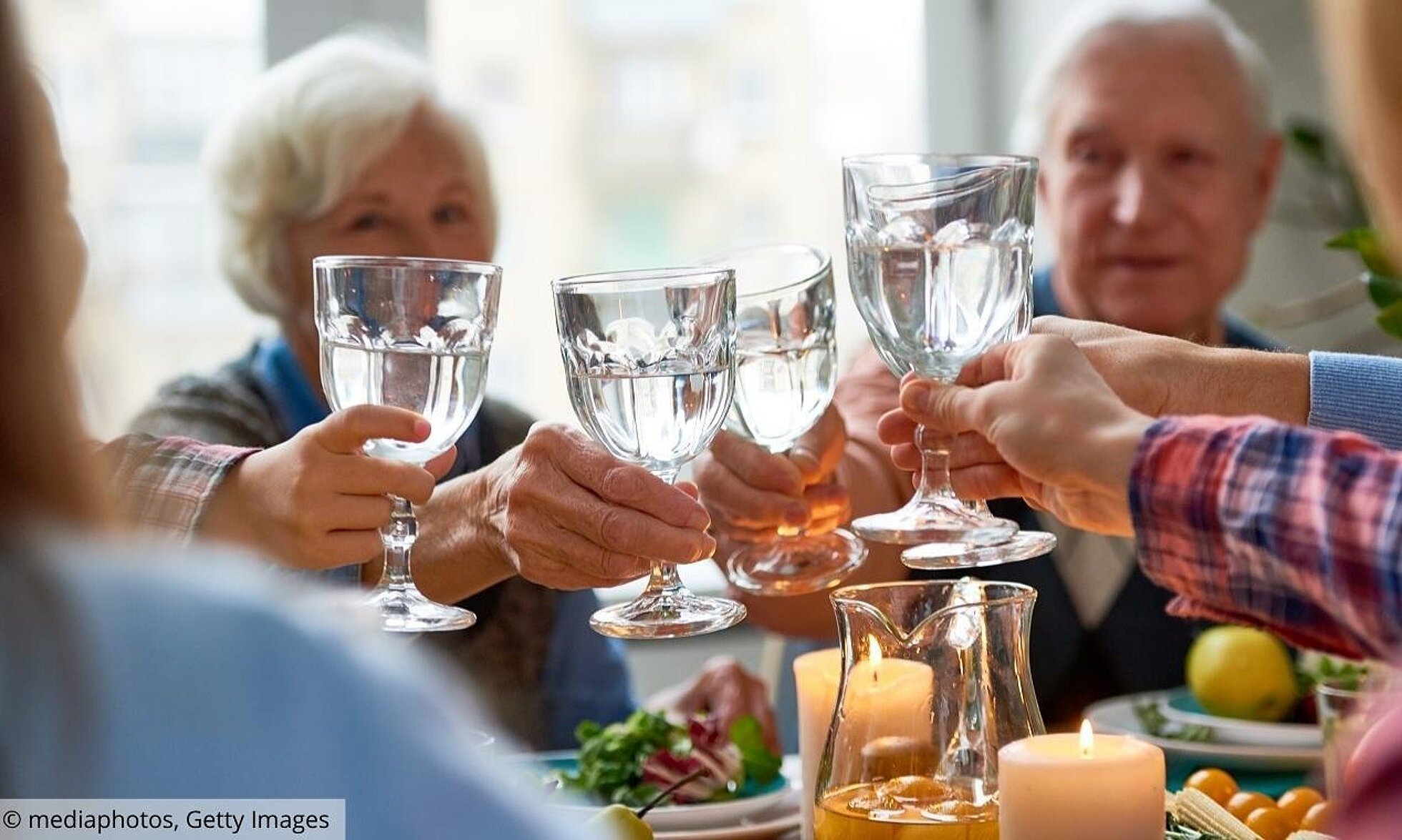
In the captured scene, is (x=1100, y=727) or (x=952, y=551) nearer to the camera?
(x=952, y=551)

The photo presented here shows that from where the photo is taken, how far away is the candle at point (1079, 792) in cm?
88

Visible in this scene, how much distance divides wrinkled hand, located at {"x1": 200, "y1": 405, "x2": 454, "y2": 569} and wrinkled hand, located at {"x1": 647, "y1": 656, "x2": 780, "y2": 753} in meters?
1.00

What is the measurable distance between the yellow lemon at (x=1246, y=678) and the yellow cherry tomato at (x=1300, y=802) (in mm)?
624

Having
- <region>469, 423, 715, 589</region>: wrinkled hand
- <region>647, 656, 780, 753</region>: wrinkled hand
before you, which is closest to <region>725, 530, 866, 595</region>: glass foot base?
<region>469, 423, 715, 589</region>: wrinkled hand

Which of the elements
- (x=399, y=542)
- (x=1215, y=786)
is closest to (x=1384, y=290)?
(x=1215, y=786)

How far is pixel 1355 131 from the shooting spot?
80 centimetres

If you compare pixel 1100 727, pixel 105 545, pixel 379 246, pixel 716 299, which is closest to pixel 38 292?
pixel 105 545

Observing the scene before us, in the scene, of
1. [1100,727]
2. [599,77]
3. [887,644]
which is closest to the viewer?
[887,644]

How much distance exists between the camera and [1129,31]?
262 cm

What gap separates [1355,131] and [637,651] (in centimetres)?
271

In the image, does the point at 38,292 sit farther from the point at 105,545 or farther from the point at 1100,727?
the point at 1100,727

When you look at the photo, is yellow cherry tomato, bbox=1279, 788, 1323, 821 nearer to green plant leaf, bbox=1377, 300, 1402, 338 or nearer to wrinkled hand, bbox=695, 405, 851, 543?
wrinkled hand, bbox=695, 405, 851, 543

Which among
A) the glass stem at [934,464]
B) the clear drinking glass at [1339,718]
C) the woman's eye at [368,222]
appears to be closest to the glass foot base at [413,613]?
the glass stem at [934,464]

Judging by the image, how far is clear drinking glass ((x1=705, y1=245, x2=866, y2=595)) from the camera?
1.20 m
